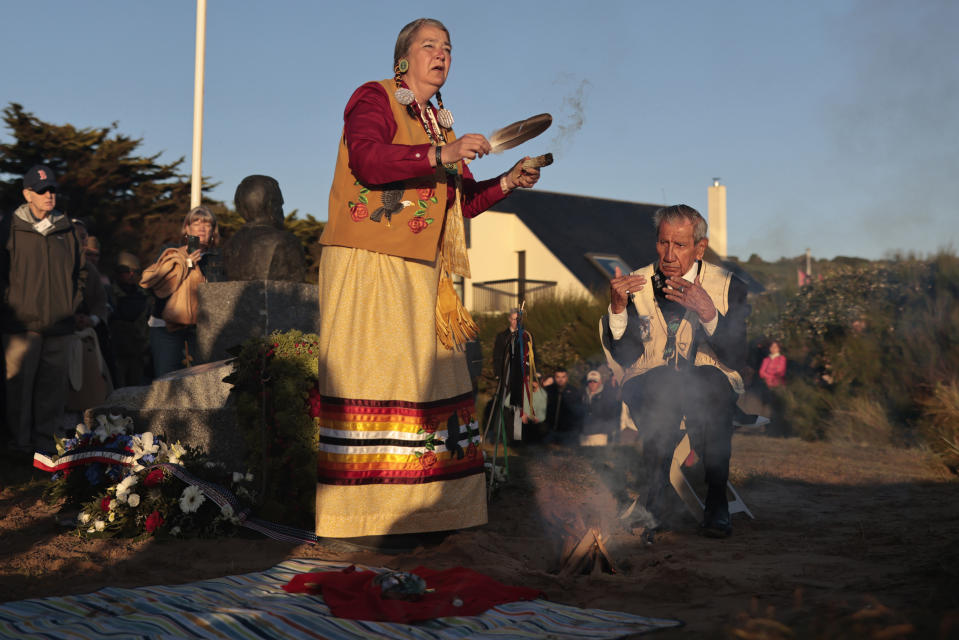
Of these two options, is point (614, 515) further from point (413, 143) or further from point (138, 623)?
point (138, 623)

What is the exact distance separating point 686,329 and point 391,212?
187 cm

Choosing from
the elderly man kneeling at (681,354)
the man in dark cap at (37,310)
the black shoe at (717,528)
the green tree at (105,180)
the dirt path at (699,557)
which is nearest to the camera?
the dirt path at (699,557)

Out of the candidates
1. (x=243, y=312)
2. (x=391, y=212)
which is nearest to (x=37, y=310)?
(x=243, y=312)

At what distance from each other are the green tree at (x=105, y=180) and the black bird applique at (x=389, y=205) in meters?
14.9

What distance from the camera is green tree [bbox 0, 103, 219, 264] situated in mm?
18141

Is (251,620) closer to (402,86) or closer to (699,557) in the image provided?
(699,557)

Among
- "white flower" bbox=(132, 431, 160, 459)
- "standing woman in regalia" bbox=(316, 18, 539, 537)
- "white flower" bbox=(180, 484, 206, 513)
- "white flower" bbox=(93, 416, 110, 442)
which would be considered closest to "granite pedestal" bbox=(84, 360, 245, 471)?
"white flower" bbox=(93, 416, 110, 442)

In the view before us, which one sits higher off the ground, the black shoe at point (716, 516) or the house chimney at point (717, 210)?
the house chimney at point (717, 210)

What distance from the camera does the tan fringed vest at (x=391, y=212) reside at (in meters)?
4.35

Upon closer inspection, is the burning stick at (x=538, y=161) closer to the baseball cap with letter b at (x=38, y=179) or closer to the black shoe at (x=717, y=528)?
the black shoe at (x=717, y=528)

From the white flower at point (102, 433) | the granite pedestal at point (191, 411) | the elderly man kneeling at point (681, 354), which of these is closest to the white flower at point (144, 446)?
the white flower at point (102, 433)

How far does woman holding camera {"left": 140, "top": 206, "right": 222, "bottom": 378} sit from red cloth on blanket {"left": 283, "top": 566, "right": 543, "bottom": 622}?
14.4 feet

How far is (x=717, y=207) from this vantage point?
1281 inches

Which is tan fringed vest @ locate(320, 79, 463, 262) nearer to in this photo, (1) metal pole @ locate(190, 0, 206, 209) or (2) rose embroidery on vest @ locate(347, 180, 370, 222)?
(2) rose embroidery on vest @ locate(347, 180, 370, 222)
